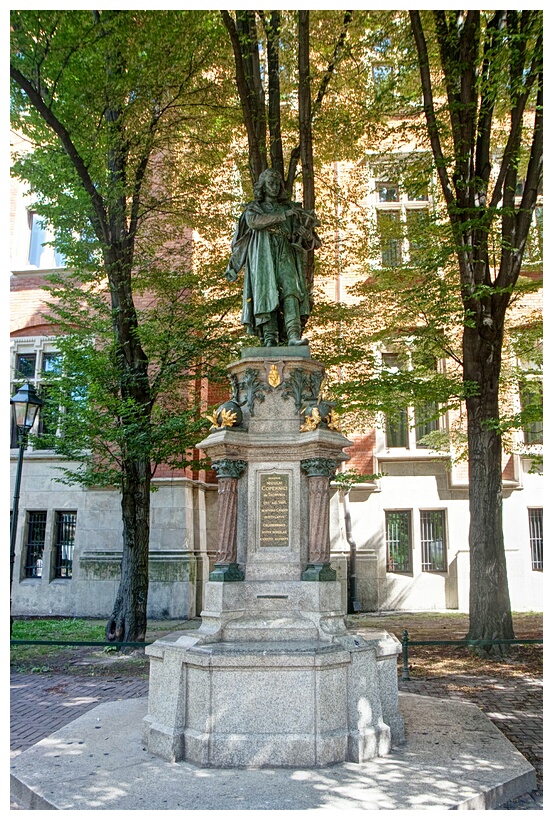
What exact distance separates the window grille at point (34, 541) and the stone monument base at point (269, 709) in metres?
16.2

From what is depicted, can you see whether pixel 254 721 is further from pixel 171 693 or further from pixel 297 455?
pixel 297 455

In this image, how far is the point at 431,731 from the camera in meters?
6.82

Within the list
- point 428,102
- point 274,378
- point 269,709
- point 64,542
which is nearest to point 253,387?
point 274,378

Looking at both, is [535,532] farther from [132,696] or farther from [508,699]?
[132,696]

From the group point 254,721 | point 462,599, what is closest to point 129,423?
point 254,721

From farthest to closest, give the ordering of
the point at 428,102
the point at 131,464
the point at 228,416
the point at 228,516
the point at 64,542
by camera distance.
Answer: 1. the point at 64,542
2. the point at 131,464
3. the point at 428,102
4. the point at 228,416
5. the point at 228,516

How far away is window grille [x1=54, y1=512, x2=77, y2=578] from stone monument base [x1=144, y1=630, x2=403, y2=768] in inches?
612

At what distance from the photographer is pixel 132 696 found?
9.52m

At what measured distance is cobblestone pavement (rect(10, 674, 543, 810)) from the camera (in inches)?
→ 297

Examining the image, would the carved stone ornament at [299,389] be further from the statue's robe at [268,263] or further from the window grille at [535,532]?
the window grille at [535,532]

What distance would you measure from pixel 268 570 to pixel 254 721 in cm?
150

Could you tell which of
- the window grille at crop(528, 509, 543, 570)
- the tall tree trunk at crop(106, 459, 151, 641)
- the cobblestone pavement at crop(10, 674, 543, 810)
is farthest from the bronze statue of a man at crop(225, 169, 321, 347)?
the window grille at crop(528, 509, 543, 570)

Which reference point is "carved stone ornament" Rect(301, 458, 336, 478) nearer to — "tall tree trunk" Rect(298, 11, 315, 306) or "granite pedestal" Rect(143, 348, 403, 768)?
"granite pedestal" Rect(143, 348, 403, 768)

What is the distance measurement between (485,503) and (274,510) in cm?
656
